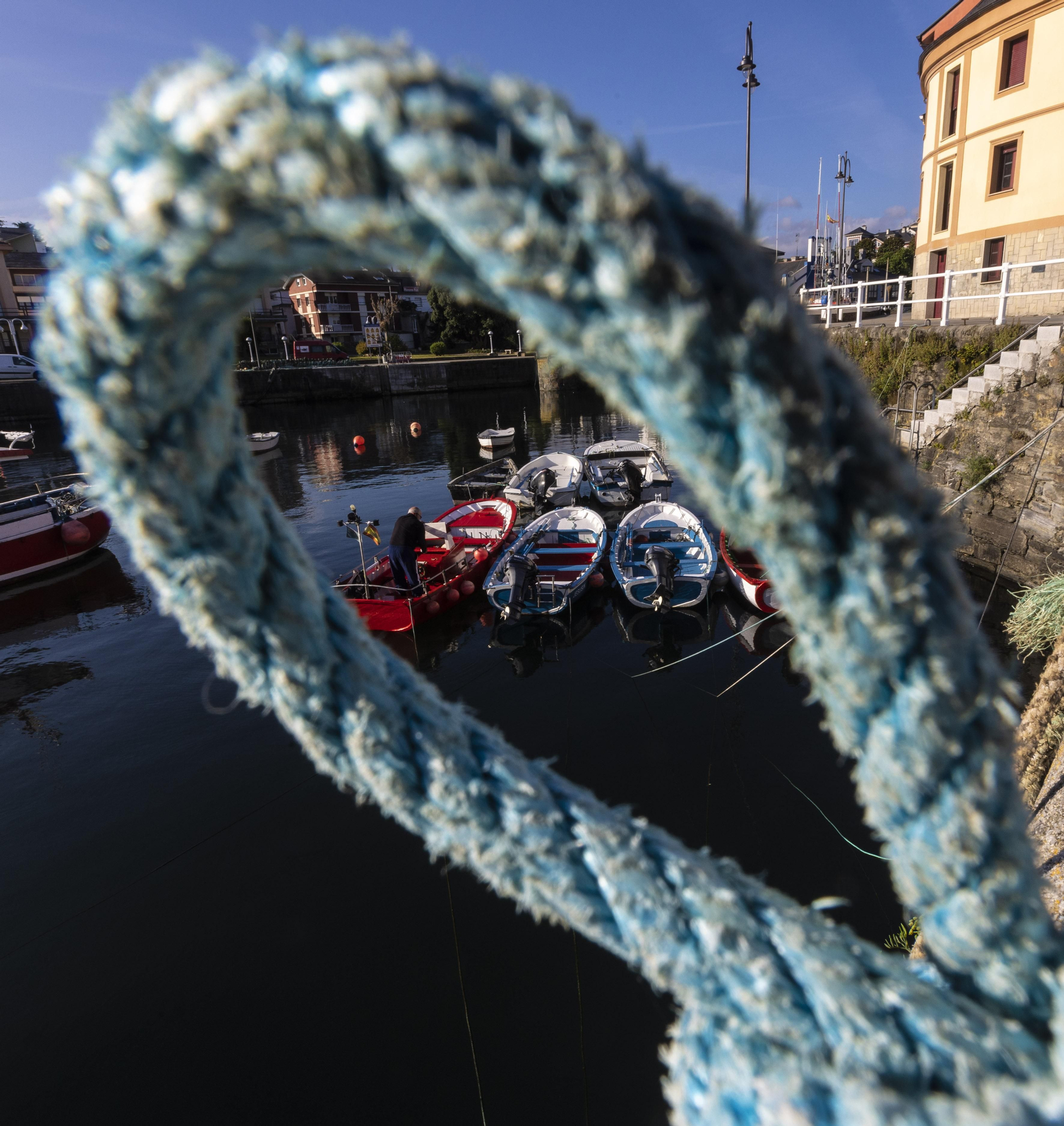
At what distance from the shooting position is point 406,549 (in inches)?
491

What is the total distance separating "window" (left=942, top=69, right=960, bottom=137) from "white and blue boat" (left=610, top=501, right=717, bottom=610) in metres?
20.6

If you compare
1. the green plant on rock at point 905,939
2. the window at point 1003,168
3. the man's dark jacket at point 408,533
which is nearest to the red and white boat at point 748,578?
the man's dark jacket at point 408,533

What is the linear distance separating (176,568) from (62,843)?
30.8 feet

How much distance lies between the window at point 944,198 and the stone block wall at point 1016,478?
16423 millimetres

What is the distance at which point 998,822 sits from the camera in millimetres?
861

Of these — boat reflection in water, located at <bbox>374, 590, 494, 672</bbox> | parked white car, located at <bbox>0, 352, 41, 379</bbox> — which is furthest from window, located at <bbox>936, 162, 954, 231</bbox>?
parked white car, located at <bbox>0, 352, 41, 379</bbox>

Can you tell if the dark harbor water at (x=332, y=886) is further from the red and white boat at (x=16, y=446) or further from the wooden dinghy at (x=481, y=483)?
the red and white boat at (x=16, y=446)

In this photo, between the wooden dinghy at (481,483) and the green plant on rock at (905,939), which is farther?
the wooden dinghy at (481,483)

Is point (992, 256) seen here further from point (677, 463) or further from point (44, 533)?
point (44, 533)

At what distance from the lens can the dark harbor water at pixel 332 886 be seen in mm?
5445

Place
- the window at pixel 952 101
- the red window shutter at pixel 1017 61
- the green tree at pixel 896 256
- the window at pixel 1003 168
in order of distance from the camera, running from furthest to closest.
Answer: the green tree at pixel 896 256 < the window at pixel 952 101 < the window at pixel 1003 168 < the red window shutter at pixel 1017 61

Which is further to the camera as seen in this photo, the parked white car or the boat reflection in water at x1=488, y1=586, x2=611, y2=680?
the parked white car

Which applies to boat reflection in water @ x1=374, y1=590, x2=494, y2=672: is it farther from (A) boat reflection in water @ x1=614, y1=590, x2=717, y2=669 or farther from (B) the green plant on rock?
(B) the green plant on rock

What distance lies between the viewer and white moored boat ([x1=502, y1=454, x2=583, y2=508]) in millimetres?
19547
